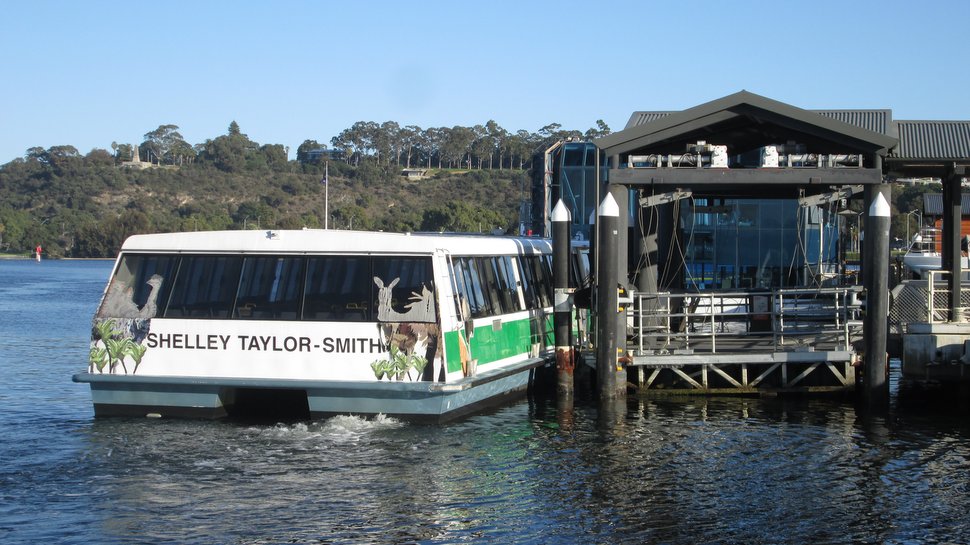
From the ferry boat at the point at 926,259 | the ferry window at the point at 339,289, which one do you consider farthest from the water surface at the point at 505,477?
the ferry boat at the point at 926,259

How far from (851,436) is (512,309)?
543 centimetres

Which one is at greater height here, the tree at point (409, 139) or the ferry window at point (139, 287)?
the tree at point (409, 139)

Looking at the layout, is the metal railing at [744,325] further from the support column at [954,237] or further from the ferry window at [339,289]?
the ferry window at [339,289]

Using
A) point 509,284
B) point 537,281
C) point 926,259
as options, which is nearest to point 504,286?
point 509,284

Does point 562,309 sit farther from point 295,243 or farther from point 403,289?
point 295,243

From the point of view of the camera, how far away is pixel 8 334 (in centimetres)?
3344

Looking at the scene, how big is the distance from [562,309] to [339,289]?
4.99 m

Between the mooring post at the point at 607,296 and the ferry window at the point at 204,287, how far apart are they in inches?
214

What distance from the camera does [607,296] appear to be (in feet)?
57.5

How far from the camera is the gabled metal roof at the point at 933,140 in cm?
1908

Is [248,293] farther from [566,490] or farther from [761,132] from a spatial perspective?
[761,132]

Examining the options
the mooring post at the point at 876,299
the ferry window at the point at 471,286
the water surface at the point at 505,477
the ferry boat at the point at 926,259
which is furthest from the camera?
the ferry boat at the point at 926,259

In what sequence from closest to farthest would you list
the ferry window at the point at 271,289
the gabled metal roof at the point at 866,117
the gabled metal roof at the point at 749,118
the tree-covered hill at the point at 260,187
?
1. the ferry window at the point at 271,289
2. the gabled metal roof at the point at 749,118
3. the gabled metal roof at the point at 866,117
4. the tree-covered hill at the point at 260,187

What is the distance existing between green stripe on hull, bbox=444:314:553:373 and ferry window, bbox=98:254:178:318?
12.9 ft
